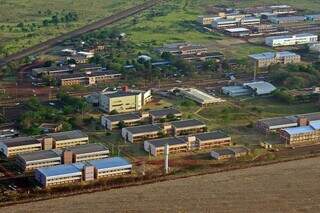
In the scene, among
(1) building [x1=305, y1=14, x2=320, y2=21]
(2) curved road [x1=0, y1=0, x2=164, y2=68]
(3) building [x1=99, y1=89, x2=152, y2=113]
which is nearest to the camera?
(3) building [x1=99, y1=89, x2=152, y2=113]

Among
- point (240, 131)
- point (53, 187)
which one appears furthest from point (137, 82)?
point (53, 187)

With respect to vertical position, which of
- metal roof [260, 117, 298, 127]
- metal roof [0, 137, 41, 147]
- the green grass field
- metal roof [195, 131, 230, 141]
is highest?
the green grass field

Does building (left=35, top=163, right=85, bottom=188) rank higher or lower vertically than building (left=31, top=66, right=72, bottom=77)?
lower

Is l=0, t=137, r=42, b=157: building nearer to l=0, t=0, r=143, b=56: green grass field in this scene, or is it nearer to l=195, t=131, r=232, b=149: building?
l=195, t=131, r=232, b=149: building

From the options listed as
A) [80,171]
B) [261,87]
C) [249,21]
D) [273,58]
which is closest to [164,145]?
[80,171]

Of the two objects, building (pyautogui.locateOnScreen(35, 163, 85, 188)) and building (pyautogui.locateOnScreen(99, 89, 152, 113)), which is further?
building (pyautogui.locateOnScreen(99, 89, 152, 113))

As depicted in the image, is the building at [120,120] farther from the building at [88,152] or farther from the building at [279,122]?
the building at [279,122]

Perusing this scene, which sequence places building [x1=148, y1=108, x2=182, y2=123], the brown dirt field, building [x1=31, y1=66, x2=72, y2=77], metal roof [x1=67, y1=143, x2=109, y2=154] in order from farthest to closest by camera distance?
building [x1=31, y1=66, x2=72, y2=77], building [x1=148, y1=108, x2=182, y2=123], metal roof [x1=67, y1=143, x2=109, y2=154], the brown dirt field

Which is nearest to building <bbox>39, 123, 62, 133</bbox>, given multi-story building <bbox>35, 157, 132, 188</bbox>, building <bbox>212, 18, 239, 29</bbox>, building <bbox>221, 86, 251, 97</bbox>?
multi-story building <bbox>35, 157, 132, 188</bbox>
